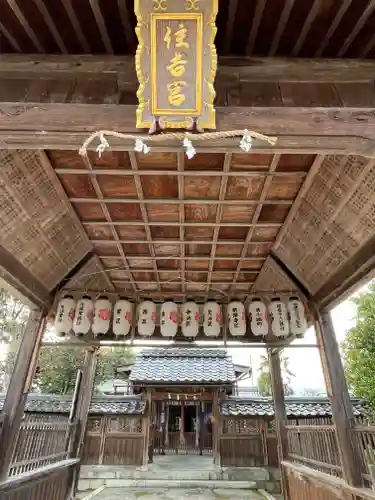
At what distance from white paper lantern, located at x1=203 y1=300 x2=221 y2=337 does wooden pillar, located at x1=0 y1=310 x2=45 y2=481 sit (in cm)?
315

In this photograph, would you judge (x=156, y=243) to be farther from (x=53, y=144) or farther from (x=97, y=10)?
(x=97, y=10)

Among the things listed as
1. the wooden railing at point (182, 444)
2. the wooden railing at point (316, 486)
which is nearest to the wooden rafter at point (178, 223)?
the wooden railing at point (316, 486)

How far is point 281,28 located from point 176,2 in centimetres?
98

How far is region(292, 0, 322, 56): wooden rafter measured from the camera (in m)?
2.76

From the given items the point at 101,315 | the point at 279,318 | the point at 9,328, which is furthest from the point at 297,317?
the point at 9,328

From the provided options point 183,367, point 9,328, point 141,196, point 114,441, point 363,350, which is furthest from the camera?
point 9,328

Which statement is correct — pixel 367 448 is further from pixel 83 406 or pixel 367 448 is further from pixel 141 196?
pixel 83 406

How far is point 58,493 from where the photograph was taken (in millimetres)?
7863

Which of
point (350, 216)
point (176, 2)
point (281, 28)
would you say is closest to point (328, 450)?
point (350, 216)

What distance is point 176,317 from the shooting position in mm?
7125

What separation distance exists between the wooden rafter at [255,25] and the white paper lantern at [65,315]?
5.28 meters

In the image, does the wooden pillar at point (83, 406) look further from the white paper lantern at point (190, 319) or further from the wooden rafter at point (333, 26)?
the wooden rafter at point (333, 26)

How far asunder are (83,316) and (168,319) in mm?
1660

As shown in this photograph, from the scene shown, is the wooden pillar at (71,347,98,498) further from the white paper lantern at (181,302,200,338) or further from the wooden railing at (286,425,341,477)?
the wooden railing at (286,425,341,477)
